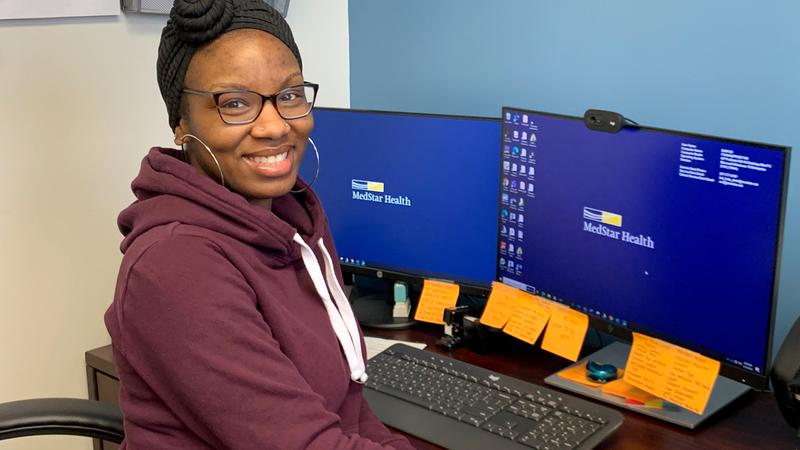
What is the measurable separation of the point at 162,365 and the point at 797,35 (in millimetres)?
1124

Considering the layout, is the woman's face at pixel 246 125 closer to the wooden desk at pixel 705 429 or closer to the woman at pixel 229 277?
the woman at pixel 229 277

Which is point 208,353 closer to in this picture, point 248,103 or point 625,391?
point 248,103

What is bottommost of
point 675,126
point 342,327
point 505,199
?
point 342,327

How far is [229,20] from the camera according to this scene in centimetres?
117

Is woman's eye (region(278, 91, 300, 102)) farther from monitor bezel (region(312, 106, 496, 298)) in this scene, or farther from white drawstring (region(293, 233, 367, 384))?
monitor bezel (region(312, 106, 496, 298))

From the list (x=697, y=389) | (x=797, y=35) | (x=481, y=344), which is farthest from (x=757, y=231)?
(x=481, y=344)

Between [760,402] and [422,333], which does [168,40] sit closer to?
[422,333]

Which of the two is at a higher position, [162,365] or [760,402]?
[162,365]

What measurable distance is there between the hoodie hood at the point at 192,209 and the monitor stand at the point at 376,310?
0.64 metres

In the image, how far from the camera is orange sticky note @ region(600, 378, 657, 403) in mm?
1487

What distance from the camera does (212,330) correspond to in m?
1.06

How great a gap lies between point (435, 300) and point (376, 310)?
167 mm

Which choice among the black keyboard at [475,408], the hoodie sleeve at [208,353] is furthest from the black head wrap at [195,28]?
the black keyboard at [475,408]

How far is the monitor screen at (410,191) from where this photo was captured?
175 cm
